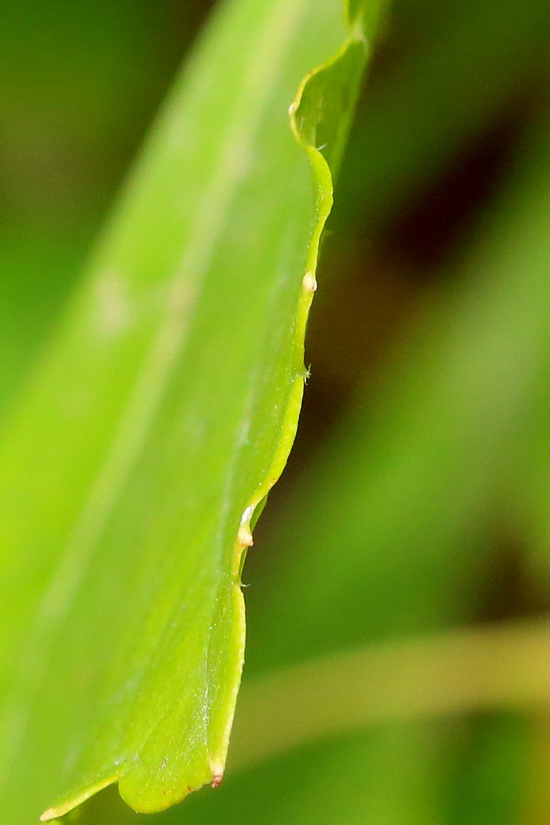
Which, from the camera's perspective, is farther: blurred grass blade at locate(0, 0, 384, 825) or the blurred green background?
the blurred green background

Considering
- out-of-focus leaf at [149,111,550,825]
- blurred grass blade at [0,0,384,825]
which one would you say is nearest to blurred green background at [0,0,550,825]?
out-of-focus leaf at [149,111,550,825]

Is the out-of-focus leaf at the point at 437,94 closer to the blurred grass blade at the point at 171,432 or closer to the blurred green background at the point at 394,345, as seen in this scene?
the blurred green background at the point at 394,345

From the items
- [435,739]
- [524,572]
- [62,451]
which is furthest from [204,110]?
[435,739]

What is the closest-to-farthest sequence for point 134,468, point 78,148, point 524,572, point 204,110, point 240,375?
point 240,375 → point 134,468 → point 204,110 → point 524,572 → point 78,148

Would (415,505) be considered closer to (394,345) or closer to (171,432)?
(394,345)

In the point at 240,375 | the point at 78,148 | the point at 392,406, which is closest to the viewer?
the point at 240,375

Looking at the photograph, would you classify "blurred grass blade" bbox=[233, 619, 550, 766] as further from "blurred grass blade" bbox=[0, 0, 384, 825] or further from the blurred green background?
"blurred grass blade" bbox=[0, 0, 384, 825]

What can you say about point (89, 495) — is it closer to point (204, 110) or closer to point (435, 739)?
point (204, 110)
